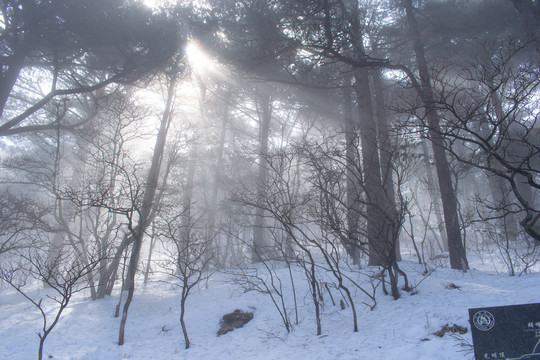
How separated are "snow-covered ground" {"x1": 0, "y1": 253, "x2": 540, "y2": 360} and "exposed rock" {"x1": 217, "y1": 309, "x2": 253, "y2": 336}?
19cm

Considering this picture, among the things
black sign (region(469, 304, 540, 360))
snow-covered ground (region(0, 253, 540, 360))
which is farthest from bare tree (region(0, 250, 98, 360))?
black sign (region(469, 304, 540, 360))

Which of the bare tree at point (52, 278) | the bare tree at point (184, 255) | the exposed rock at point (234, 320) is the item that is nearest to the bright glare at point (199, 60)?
the bare tree at point (184, 255)

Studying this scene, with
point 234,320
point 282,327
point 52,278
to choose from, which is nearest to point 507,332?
point 282,327

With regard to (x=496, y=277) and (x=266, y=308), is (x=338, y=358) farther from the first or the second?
(x=496, y=277)

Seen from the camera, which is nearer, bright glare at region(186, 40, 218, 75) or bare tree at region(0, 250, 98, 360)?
bare tree at region(0, 250, 98, 360)

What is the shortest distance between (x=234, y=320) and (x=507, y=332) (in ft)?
19.4

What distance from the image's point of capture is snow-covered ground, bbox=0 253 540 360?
4.84 metres

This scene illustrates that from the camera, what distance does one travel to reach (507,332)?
2793 millimetres

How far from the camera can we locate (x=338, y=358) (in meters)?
4.71

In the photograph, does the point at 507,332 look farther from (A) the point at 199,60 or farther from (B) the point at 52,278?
(A) the point at 199,60

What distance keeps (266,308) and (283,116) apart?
42.2 feet

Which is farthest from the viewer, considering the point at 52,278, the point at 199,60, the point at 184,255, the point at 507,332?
the point at 199,60

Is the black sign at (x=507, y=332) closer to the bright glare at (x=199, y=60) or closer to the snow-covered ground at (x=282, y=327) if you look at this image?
the snow-covered ground at (x=282, y=327)

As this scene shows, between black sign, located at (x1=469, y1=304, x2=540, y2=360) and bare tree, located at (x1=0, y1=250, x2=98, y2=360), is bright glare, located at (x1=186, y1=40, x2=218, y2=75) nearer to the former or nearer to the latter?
bare tree, located at (x1=0, y1=250, x2=98, y2=360)
